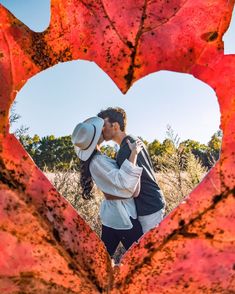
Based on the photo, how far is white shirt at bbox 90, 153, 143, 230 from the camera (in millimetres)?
2260

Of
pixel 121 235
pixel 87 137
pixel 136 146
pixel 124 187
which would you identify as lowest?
pixel 121 235

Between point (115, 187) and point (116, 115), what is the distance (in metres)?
0.47

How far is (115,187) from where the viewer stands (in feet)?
7.95

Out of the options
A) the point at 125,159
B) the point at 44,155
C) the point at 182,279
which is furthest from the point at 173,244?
the point at 44,155

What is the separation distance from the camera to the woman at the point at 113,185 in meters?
2.25

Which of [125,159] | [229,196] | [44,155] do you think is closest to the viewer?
[229,196]

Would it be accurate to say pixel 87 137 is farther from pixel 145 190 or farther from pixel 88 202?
pixel 88 202

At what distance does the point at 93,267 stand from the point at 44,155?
11047mm

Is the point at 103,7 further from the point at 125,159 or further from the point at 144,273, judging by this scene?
the point at 125,159

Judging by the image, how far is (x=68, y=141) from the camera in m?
11.7

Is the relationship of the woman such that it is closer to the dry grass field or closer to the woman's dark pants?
the woman's dark pants

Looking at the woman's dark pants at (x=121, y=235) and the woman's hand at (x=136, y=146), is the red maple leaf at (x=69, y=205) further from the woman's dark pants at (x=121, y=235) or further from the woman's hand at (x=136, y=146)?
the woman's dark pants at (x=121, y=235)

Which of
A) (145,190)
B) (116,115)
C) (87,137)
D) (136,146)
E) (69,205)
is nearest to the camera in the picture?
(69,205)

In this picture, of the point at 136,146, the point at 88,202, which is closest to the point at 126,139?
the point at 136,146
